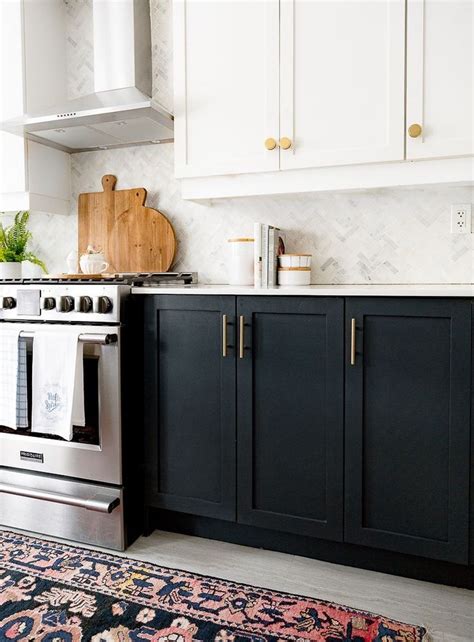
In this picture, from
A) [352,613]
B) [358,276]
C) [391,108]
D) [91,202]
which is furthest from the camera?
[91,202]

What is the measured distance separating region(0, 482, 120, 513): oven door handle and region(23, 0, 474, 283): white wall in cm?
112

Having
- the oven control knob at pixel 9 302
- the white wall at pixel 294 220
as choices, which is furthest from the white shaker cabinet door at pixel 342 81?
the oven control knob at pixel 9 302

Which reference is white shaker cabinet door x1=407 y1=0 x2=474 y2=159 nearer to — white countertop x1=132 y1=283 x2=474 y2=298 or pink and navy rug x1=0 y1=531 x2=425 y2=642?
white countertop x1=132 y1=283 x2=474 y2=298

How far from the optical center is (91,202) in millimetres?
2793

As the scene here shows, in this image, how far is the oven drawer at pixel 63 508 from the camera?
2.05 meters

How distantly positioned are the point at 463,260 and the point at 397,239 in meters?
0.28

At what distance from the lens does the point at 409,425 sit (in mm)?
1763

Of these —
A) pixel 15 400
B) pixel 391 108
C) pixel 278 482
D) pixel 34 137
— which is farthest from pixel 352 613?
pixel 34 137

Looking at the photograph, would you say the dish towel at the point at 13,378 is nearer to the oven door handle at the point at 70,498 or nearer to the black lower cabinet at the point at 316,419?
the oven door handle at the point at 70,498

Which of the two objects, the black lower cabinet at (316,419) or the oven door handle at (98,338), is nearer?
the black lower cabinet at (316,419)

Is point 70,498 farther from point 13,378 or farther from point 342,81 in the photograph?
point 342,81

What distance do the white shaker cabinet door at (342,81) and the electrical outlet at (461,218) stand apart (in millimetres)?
426

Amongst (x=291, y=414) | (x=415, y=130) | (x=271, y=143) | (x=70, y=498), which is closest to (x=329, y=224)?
(x=271, y=143)

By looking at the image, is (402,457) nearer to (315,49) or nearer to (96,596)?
(96,596)
